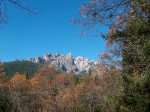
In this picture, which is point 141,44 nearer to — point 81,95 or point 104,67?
point 104,67

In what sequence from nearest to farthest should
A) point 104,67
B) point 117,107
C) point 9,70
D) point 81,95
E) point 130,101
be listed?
point 130,101 → point 117,107 → point 104,67 → point 81,95 → point 9,70

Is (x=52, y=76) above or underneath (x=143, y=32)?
above

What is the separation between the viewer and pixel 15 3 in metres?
1.75

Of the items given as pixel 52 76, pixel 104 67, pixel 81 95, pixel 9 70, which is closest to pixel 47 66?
pixel 52 76

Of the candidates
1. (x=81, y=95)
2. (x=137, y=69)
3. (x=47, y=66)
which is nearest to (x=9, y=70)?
(x=47, y=66)

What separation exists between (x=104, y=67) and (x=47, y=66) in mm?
14243

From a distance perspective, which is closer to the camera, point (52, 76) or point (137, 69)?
point (137, 69)

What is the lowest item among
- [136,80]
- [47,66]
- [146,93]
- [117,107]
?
[117,107]

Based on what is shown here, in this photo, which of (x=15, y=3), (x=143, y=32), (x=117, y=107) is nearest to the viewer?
(x=15, y=3)

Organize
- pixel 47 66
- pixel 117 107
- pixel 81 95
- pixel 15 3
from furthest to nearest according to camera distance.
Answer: pixel 47 66, pixel 81 95, pixel 117 107, pixel 15 3

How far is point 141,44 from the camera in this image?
3.96 metres

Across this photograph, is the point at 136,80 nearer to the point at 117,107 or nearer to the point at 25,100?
the point at 117,107

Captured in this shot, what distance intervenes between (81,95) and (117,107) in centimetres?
986

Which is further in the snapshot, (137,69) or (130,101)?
(137,69)
